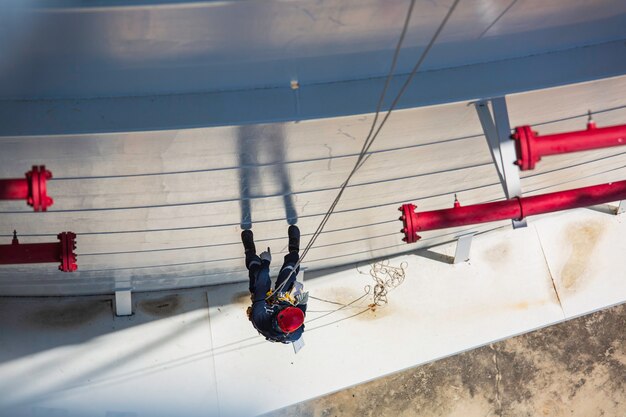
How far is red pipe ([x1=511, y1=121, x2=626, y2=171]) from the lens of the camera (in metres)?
3.26

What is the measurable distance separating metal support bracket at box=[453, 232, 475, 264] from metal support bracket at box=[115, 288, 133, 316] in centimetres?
276

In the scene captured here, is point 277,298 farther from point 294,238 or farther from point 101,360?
point 101,360

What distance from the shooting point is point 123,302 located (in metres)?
6.29

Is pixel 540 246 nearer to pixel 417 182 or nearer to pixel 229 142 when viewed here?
pixel 417 182

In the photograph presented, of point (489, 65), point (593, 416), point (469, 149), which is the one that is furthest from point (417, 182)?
point (593, 416)

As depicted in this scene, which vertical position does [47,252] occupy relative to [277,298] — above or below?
above

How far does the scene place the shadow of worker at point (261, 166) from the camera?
11.9 ft

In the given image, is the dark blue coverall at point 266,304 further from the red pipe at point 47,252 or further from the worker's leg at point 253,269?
the red pipe at point 47,252

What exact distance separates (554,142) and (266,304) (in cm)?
225

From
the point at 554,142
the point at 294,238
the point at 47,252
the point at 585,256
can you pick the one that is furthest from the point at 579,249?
the point at 47,252

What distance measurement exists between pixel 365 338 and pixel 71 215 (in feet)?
9.87

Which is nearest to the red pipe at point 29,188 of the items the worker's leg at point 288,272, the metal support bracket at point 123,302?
the worker's leg at point 288,272

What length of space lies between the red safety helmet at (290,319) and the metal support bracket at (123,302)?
7.02 feet

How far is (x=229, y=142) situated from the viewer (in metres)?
3.66
